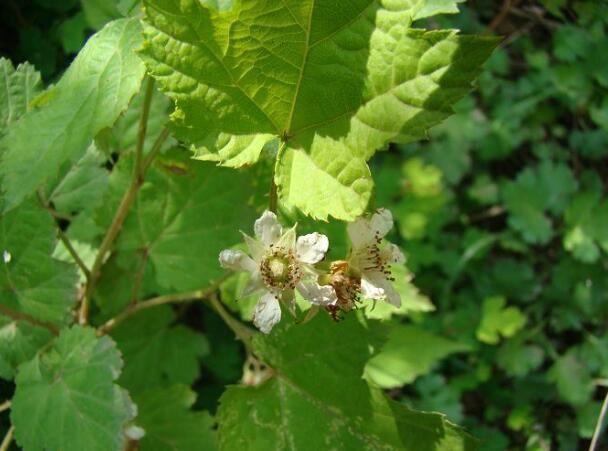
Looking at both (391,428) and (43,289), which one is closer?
(391,428)

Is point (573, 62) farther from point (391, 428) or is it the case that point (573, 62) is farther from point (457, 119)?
point (391, 428)

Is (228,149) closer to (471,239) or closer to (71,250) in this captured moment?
(71,250)

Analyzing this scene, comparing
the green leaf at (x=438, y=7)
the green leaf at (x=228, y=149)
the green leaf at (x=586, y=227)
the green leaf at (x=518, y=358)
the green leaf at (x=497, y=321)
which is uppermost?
the green leaf at (x=438, y=7)

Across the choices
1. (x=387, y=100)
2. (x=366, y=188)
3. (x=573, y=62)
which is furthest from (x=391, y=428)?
(x=573, y=62)

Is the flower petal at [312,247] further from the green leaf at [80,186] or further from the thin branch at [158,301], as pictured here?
the green leaf at [80,186]

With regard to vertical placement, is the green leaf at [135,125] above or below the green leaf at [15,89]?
below

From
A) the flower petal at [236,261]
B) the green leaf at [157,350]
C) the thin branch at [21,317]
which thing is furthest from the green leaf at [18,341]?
the flower petal at [236,261]

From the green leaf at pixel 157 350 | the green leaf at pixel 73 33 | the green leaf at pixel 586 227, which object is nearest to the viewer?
the green leaf at pixel 157 350
